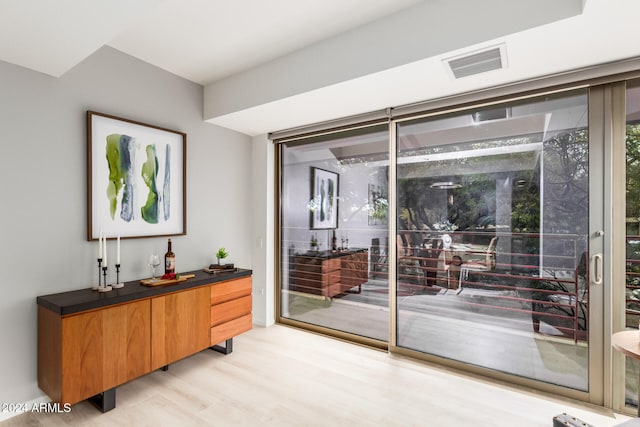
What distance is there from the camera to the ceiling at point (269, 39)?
170 cm

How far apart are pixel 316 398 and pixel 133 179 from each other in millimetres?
2308

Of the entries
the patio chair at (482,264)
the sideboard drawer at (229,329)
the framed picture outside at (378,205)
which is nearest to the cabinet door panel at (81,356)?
the sideboard drawer at (229,329)

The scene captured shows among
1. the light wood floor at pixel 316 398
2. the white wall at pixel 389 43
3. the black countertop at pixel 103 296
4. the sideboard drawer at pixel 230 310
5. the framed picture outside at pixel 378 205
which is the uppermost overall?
the white wall at pixel 389 43

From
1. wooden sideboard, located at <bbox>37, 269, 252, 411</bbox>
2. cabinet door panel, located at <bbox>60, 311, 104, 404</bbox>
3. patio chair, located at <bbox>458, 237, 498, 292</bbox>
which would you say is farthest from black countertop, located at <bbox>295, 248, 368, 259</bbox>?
cabinet door panel, located at <bbox>60, 311, 104, 404</bbox>

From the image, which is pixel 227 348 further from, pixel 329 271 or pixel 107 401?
pixel 329 271

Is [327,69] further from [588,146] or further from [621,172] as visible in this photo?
[621,172]

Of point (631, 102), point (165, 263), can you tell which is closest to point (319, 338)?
point (165, 263)

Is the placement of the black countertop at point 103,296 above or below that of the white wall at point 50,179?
below

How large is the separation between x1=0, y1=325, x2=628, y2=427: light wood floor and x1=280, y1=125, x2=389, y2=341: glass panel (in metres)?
0.56

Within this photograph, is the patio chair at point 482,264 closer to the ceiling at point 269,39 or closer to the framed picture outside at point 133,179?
the ceiling at point 269,39

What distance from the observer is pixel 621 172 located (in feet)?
7.21

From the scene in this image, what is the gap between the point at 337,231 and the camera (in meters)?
3.52

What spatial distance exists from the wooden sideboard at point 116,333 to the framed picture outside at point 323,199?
1292 mm

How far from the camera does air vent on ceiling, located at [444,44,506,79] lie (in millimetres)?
2057
